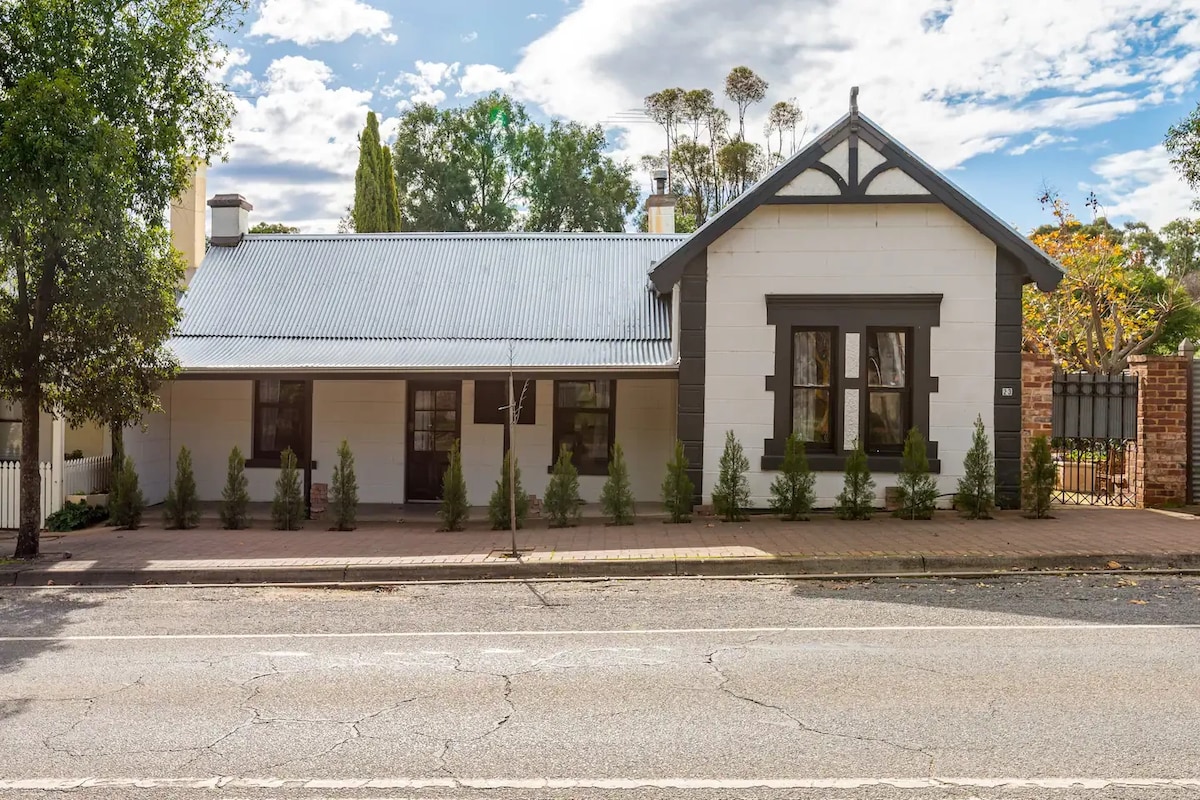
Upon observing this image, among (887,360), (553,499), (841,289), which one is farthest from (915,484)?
(553,499)

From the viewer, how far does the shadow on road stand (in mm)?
7996

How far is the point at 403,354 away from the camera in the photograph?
14.5m

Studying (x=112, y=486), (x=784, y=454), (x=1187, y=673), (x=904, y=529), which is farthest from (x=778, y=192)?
(x=112, y=486)

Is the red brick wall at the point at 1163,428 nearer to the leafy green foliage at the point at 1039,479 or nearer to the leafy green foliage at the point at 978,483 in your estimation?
the leafy green foliage at the point at 1039,479

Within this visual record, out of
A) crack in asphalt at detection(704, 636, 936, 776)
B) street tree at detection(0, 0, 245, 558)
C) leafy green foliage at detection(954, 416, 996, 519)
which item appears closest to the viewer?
crack in asphalt at detection(704, 636, 936, 776)

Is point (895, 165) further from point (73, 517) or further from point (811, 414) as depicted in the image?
point (73, 517)

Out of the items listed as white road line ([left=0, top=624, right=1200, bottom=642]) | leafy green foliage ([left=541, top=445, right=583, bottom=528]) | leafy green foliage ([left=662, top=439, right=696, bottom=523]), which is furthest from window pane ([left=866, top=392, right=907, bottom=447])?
white road line ([left=0, top=624, right=1200, bottom=642])

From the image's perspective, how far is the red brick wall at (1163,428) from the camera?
45.2ft

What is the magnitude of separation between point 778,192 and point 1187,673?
8.72 metres

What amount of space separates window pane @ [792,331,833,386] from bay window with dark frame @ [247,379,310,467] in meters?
7.87

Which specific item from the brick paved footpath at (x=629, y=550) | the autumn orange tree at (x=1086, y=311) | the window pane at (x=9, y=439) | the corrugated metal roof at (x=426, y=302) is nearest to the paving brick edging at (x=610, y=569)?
the brick paved footpath at (x=629, y=550)

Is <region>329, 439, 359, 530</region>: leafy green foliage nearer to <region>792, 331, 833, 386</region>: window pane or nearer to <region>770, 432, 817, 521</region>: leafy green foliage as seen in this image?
<region>770, 432, 817, 521</region>: leafy green foliage

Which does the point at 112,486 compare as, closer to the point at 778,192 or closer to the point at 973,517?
the point at 778,192

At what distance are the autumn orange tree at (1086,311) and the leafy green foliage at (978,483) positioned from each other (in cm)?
791
